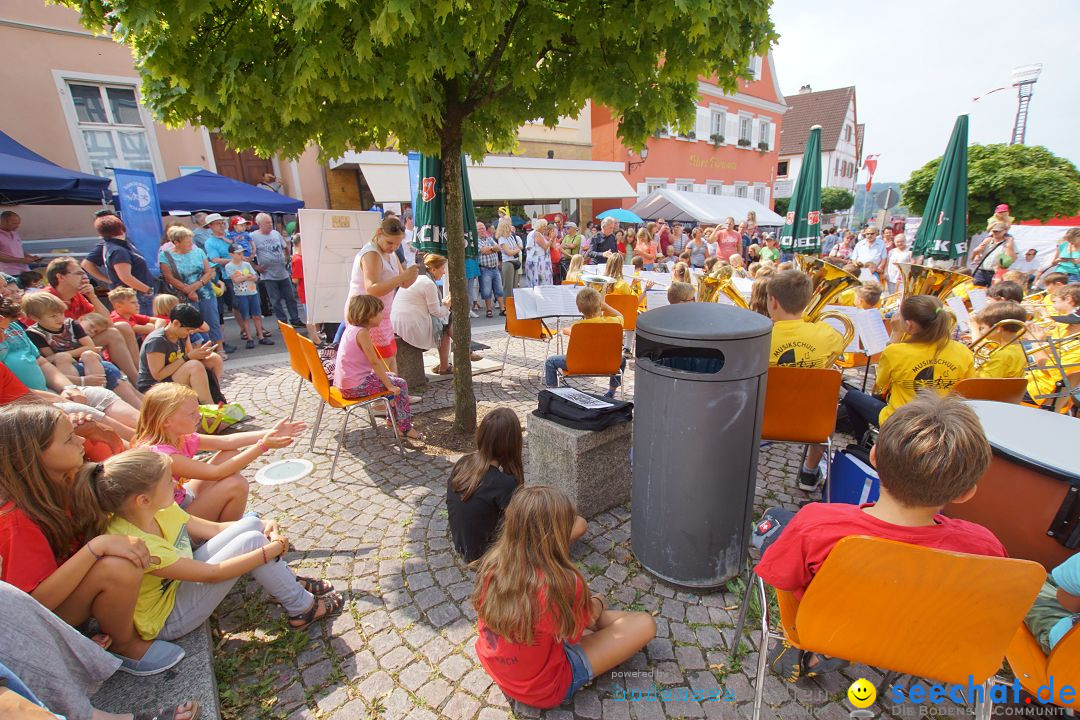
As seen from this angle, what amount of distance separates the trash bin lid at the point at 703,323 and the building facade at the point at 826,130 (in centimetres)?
3996

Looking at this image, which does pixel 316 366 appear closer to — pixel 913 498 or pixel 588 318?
pixel 588 318

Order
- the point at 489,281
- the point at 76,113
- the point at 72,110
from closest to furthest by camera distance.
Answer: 1. the point at 489,281
2. the point at 72,110
3. the point at 76,113

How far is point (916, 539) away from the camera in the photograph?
154 centimetres

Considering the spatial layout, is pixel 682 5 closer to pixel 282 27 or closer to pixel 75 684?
pixel 282 27

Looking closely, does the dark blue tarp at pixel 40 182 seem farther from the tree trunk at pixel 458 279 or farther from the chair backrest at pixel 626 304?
the chair backrest at pixel 626 304

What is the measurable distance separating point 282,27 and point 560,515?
326 centimetres

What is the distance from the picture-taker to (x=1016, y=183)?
582 inches

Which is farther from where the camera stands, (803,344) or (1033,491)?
(803,344)

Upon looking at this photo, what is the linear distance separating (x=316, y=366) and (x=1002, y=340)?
5.35 metres

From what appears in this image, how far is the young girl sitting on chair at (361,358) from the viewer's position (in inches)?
159

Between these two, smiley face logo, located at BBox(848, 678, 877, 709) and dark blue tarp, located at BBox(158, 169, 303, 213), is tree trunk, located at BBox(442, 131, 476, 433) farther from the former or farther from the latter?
dark blue tarp, located at BBox(158, 169, 303, 213)

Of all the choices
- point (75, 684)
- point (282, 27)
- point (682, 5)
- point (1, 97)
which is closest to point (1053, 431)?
point (682, 5)

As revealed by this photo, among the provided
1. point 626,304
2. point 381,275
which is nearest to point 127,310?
point 381,275

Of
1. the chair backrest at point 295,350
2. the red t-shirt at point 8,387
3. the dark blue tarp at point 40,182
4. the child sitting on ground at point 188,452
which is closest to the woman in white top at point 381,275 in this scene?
the chair backrest at point 295,350
